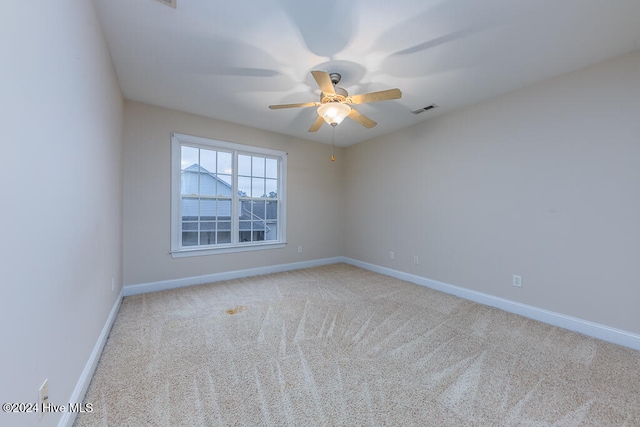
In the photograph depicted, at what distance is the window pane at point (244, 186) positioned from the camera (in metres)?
4.27

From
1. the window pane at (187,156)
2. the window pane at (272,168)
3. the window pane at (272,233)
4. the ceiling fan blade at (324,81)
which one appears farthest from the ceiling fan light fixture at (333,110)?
the window pane at (272,233)

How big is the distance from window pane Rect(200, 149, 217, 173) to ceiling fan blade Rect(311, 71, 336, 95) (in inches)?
94.6

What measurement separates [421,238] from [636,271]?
209 centimetres

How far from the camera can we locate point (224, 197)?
4113 mm

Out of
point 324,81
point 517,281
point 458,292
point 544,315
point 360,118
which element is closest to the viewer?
point 324,81

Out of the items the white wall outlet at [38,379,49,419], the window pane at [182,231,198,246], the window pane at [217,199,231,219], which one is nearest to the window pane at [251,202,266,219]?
the window pane at [217,199,231,219]

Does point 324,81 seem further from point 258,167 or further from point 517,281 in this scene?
point 517,281

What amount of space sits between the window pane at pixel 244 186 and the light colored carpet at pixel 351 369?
1.90 meters

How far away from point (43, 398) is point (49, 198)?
0.84 meters

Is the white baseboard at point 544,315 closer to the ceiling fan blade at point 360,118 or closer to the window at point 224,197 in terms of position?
the ceiling fan blade at point 360,118

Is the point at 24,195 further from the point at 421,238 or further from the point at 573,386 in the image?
the point at 421,238

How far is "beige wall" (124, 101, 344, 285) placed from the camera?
334 cm

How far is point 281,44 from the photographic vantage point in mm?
2188

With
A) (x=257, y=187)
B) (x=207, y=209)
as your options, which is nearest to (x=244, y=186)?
(x=257, y=187)
